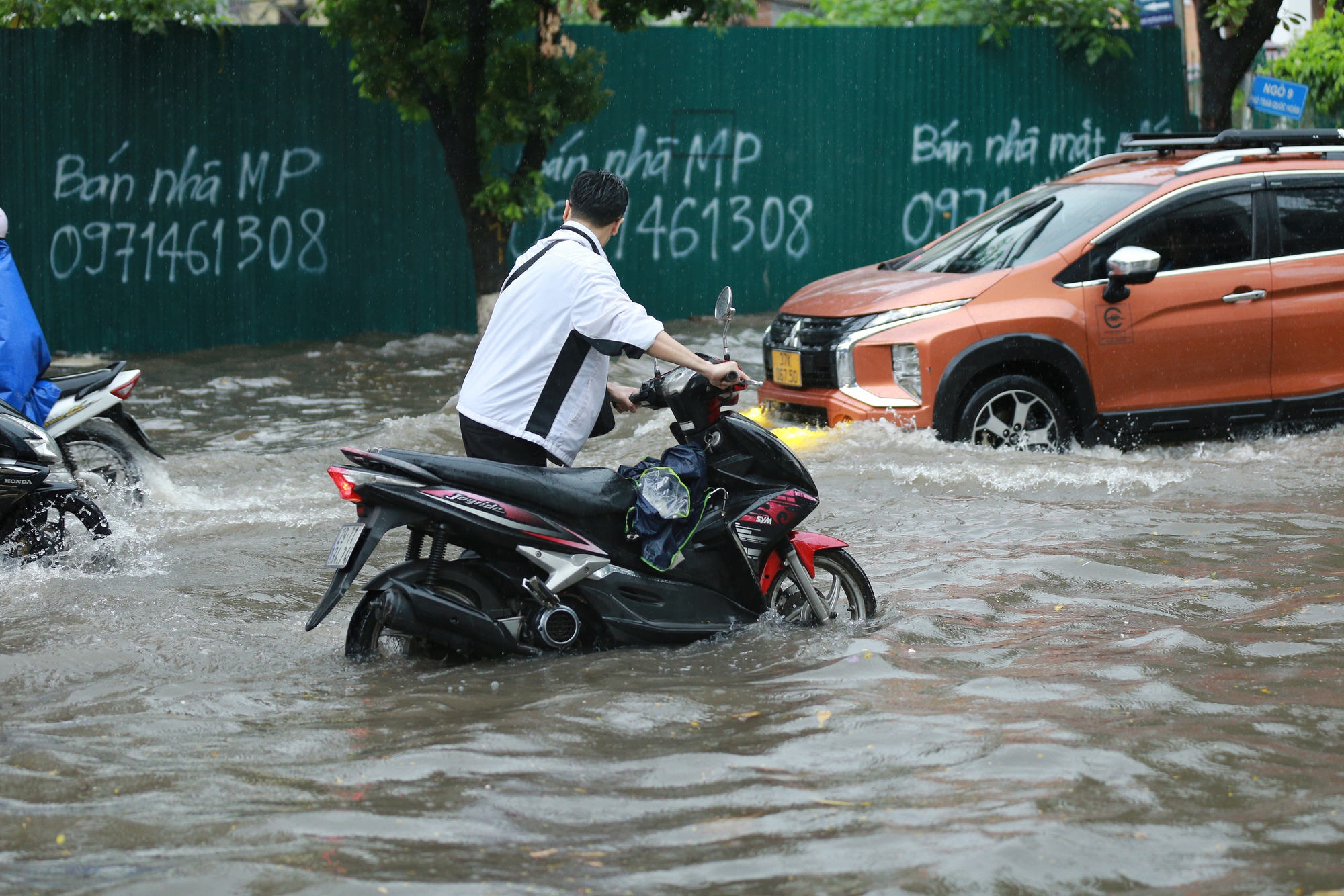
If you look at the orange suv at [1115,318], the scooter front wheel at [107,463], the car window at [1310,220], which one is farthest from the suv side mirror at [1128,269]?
the scooter front wheel at [107,463]

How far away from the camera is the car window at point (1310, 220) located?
877 cm

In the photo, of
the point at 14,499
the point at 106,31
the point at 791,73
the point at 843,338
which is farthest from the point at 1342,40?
the point at 14,499

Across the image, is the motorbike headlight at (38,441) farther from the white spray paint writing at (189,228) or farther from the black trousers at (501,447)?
the white spray paint writing at (189,228)

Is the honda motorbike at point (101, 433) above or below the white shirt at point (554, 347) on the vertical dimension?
below

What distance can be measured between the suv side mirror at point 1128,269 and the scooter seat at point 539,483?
171 inches

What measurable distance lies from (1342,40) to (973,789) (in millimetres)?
14864

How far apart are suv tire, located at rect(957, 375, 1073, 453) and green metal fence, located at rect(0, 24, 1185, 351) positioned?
24.0 feet

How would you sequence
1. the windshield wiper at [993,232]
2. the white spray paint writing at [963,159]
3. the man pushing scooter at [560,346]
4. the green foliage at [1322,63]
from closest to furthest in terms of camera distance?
the man pushing scooter at [560,346]
the windshield wiper at [993,232]
the green foliage at [1322,63]
the white spray paint writing at [963,159]

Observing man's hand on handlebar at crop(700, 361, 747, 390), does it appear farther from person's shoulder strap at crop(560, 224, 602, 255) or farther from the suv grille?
the suv grille

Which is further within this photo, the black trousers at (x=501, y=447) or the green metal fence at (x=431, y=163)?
the green metal fence at (x=431, y=163)

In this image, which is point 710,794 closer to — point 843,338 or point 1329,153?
point 843,338

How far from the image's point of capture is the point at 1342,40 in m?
15.7

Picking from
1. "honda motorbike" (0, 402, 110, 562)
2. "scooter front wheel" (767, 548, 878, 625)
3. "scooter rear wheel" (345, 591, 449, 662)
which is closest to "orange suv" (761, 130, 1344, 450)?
"scooter front wheel" (767, 548, 878, 625)

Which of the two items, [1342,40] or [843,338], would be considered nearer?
[843,338]
